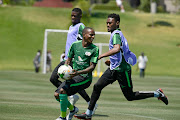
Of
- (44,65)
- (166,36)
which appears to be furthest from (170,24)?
(44,65)

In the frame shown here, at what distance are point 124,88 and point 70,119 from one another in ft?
4.55

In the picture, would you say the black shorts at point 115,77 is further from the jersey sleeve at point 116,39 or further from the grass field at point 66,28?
the grass field at point 66,28

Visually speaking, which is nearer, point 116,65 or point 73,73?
point 73,73

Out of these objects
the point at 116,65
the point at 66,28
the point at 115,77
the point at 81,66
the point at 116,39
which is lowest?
the point at 66,28

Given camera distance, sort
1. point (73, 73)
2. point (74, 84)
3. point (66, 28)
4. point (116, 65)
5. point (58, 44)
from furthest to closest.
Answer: point (66, 28) < point (58, 44) < point (116, 65) < point (74, 84) < point (73, 73)

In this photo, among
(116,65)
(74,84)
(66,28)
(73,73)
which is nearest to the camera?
(73,73)


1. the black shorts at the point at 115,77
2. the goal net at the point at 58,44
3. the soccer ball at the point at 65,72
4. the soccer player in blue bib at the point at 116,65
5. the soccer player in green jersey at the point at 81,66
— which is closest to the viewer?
the soccer ball at the point at 65,72

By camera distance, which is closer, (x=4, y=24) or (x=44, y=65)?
(x=44, y=65)

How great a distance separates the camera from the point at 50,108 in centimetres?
1116

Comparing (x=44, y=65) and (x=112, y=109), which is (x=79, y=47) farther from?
(x=44, y=65)

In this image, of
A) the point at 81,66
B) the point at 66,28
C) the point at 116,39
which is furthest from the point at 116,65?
the point at 66,28

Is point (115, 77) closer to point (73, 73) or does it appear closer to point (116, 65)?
point (116, 65)

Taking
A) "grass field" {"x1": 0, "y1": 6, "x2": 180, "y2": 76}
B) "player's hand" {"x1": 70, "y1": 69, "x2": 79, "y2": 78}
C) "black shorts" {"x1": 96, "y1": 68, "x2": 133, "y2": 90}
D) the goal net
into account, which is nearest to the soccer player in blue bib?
"black shorts" {"x1": 96, "y1": 68, "x2": 133, "y2": 90}

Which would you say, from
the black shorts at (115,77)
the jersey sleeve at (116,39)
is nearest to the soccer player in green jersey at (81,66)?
the jersey sleeve at (116,39)
